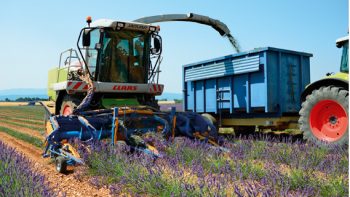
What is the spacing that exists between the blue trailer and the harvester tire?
3.35m

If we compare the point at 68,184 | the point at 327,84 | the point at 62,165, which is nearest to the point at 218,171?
the point at 68,184

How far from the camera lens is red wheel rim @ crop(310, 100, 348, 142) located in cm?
621

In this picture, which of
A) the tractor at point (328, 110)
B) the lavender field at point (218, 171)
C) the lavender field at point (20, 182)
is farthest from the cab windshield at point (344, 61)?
the lavender field at point (20, 182)

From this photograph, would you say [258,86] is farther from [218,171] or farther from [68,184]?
[68,184]

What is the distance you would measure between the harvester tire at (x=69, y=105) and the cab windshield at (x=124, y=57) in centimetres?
74

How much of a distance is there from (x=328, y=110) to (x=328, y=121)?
7.5 inches

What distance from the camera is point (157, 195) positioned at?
11.6 ft

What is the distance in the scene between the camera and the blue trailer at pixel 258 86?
311 inches

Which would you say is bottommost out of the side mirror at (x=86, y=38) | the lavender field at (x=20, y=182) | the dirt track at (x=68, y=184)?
the dirt track at (x=68, y=184)

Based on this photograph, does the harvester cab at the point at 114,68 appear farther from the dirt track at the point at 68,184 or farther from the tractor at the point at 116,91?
the dirt track at the point at 68,184

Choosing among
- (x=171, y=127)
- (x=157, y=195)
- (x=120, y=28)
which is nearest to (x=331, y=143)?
(x=171, y=127)

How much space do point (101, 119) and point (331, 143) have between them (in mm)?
3823

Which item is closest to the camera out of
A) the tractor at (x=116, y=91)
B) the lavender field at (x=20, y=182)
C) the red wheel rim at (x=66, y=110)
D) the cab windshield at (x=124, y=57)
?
the lavender field at (x=20, y=182)

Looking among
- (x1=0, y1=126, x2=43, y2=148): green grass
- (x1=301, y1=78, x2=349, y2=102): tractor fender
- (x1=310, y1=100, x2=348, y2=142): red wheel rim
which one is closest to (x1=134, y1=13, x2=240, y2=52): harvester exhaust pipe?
(x1=0, y1=126, x2=43, y2=148): green grass
